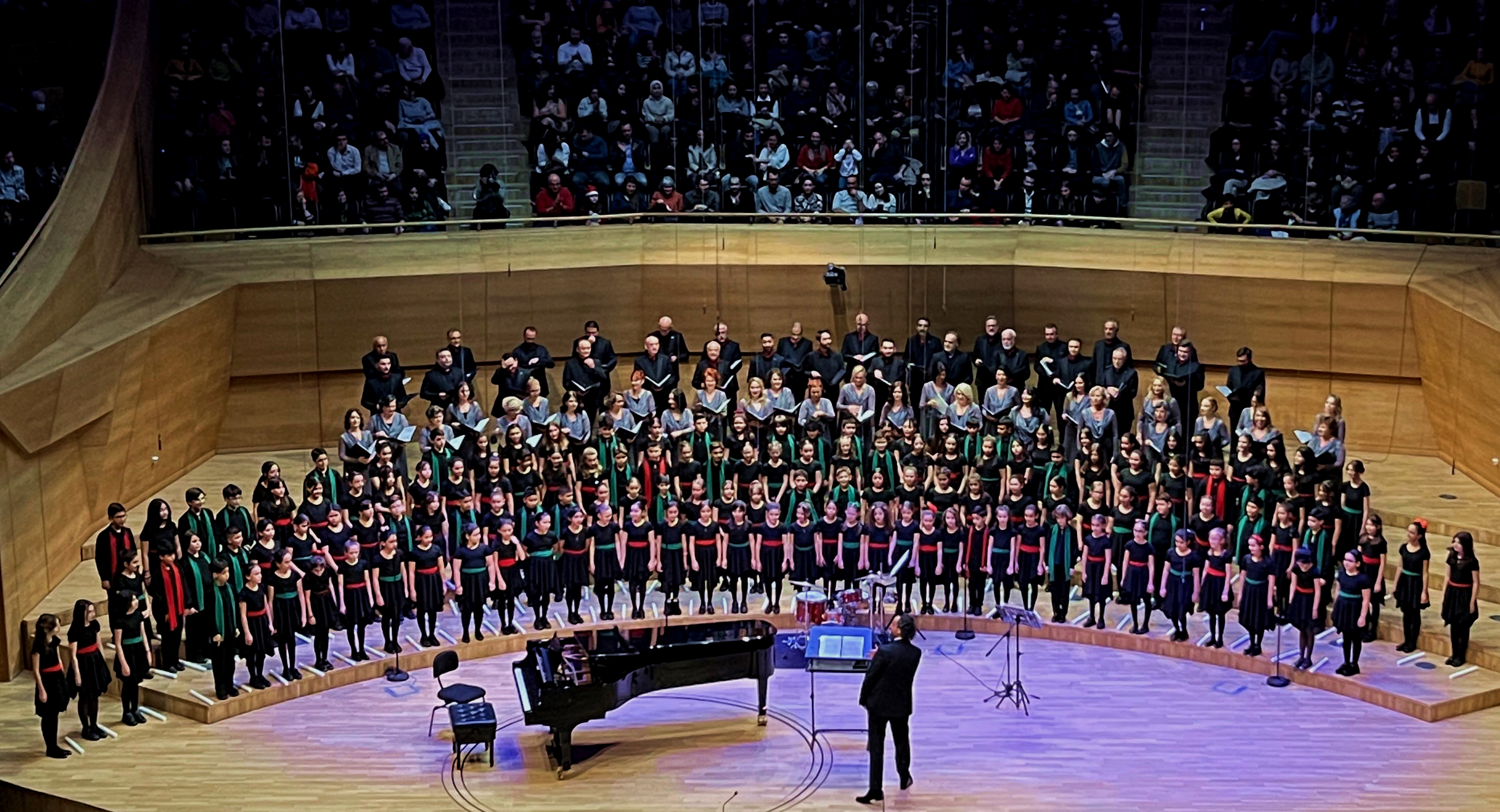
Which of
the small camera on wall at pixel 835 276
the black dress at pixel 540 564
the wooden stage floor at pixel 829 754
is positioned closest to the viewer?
the wooden stage floor at pixel 829 754

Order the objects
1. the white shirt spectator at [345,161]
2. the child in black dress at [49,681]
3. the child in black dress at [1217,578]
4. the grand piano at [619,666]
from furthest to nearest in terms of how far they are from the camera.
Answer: the white shirt spectator at [345,161] → the child in black dress at [1217,578] → the child in black dress at [49,681] → the grand piano at [619,666]

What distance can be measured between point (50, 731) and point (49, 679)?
12.5 inches

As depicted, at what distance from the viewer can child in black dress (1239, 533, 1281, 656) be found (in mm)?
10242

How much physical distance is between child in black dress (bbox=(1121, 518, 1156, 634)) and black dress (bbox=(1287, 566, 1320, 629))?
832mm

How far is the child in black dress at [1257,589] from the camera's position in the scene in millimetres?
10242

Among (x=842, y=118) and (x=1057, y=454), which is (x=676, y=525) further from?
(x=842, y=118)

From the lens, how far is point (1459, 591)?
10.0m

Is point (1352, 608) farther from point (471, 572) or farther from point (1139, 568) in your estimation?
point (471, 572)

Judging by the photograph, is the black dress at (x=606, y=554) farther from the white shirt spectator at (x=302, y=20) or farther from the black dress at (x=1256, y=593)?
the white shirt spectator at (x=302, y=20)

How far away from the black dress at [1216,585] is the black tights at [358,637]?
15.4 feet

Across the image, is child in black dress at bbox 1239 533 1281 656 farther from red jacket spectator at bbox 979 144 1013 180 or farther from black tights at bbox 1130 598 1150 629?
red jacket spectator at bbox 979 144 1013 180

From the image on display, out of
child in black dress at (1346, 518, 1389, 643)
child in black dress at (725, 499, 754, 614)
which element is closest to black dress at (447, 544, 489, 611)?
child in black dress at (725, 499, 754, 614)

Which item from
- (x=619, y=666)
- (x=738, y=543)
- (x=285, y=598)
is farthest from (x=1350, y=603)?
(x=285, y=598)

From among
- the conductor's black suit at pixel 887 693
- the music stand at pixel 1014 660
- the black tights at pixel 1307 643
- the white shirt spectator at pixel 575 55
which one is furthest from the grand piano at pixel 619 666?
the white shirt spectator at pixel 575 55
